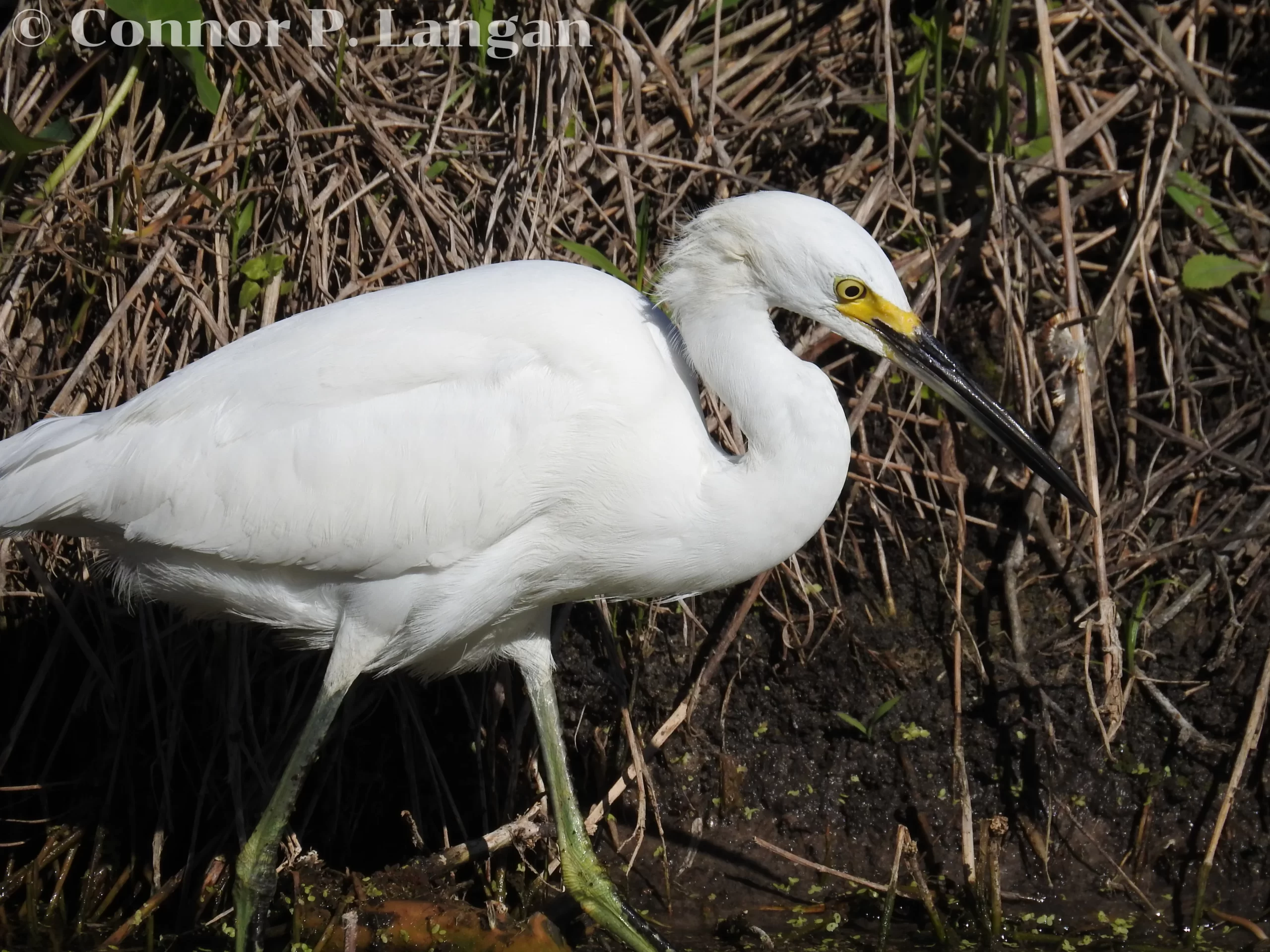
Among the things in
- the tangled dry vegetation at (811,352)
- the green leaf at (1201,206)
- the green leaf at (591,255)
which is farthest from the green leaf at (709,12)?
the green leaf at (1201,206)

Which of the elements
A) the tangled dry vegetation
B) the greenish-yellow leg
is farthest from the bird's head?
the greenish-yellow leg

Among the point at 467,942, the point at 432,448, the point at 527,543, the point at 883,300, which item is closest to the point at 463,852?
the point at 467,942

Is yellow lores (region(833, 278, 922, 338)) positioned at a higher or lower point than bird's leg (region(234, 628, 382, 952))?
higher

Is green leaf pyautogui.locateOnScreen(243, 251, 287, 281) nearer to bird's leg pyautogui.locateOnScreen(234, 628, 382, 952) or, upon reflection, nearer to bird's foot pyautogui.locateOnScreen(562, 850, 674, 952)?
bird's leg pyautogui.locateOnScreen(234, 628, 382, 952)

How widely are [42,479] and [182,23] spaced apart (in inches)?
52.8

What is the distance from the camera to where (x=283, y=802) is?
9.40ft

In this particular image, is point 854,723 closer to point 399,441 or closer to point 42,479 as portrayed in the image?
point 399,441

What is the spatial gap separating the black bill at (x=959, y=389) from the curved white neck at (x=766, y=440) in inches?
6.0

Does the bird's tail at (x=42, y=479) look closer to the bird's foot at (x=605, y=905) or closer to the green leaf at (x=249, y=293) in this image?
the green leaf at (x=249, y=293)

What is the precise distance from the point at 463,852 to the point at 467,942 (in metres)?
0.22

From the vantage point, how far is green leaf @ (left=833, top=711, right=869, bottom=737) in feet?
11.3

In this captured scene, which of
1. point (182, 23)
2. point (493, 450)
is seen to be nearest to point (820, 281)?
point (493, 450)

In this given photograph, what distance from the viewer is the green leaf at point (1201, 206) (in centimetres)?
390

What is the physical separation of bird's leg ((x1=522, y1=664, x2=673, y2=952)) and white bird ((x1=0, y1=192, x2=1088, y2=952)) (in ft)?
1.14
